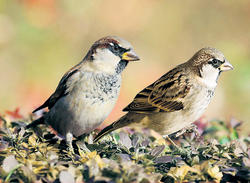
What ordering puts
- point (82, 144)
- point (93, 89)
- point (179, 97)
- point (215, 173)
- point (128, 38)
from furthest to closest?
point (128, 38) → point (179, 97) → point (93, 89) → point (82, 144) → point (215, 173)

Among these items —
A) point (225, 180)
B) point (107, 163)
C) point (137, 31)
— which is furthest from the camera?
point (137, 31)

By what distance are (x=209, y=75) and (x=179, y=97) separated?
1.02ft

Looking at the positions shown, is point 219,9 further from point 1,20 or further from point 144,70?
point 1,20

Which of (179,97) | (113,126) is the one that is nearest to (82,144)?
(113,126)

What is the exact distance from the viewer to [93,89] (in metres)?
3.24

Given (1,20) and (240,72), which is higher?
(1,20)

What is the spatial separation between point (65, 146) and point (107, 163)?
76cm

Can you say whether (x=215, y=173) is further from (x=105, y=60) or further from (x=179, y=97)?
(x=105, y=60)

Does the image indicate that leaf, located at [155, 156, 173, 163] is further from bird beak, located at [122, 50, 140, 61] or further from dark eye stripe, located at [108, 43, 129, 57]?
dark eye stripe, located at [108, 43, 129, 57]

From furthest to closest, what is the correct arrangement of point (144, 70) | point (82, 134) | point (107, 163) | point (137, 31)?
point (137, 31) < point (144, 70) < point (82, 134) < point (107, 163)

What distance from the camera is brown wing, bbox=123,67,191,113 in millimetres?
3549

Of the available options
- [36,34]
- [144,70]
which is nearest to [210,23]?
[144,70]

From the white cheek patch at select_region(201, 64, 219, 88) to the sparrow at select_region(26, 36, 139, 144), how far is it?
707 millimetres

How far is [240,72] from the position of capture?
7320mm
